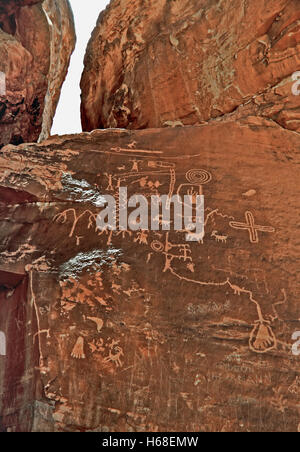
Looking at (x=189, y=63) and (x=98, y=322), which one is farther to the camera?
(x=189, y=63)

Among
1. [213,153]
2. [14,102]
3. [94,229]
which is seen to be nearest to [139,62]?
[14,102]

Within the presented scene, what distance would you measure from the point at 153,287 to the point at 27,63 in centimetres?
358

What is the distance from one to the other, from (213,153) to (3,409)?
10.4ft

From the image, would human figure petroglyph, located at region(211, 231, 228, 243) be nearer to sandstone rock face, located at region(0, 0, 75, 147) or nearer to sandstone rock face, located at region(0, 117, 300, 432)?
sandstone rock face, located at region(0, 117, 300, 432)

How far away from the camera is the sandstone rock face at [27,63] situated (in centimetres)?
675

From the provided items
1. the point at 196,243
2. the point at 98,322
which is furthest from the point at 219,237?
the point at 98,322

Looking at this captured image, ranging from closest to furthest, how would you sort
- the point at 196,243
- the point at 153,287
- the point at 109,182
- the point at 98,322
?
the point at 98,322, the point at 153,287, the point at 196,243, the point at 109,182

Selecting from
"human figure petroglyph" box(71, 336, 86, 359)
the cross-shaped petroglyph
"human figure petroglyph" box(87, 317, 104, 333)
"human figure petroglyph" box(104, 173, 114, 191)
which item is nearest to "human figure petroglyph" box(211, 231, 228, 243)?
the cross-shaped petroglyph

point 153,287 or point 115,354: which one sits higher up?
point 153,287

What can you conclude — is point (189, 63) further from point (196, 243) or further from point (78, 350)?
point (78, 350)

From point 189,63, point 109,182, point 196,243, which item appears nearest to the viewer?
point 196,243

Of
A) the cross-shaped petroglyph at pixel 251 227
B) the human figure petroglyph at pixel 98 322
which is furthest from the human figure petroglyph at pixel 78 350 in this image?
the cross-shaped petroglyph at pixel 251 227

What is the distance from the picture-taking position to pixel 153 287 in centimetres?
495

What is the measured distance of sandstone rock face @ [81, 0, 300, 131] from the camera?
20.2 feet
